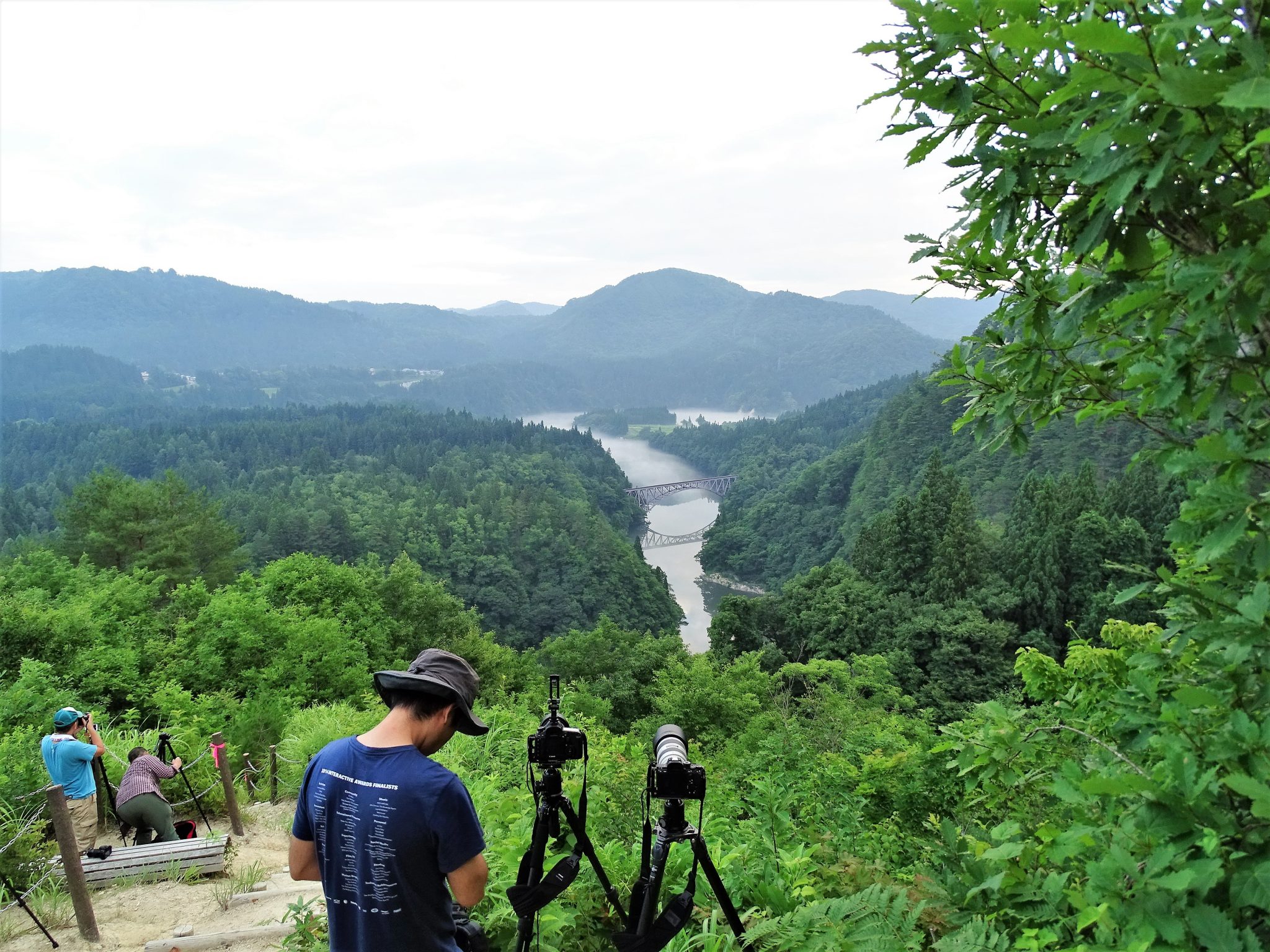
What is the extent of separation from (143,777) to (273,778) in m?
1.95

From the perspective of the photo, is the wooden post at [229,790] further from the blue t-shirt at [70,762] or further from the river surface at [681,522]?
the river surface at [681,522]

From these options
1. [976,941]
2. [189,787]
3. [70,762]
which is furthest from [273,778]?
[976,941]

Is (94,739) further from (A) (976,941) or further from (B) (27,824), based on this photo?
(A) (976,941)

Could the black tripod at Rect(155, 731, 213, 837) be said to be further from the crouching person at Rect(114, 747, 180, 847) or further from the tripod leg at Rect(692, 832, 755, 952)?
the tripod leg at Rect(692, 832, 755, 952)

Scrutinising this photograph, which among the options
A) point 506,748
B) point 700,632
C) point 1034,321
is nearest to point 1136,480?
point 700,632

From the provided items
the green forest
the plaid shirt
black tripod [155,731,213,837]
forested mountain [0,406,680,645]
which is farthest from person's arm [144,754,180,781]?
forested mountain [0,406,680,645]

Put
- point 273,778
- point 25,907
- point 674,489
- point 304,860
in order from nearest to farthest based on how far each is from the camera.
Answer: point 304,860
point 25,907
point 273,778
point 674,489

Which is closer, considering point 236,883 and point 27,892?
point 27,892

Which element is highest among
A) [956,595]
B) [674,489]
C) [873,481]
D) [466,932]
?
[466,932]

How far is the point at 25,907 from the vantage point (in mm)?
4531

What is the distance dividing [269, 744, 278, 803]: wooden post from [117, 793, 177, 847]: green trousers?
1.65 m

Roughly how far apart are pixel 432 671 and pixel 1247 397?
226 centimetres

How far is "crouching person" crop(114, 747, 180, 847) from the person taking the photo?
599 centimetres

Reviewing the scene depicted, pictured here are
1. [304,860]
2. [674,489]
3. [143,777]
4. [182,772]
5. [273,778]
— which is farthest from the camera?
[674,489]
